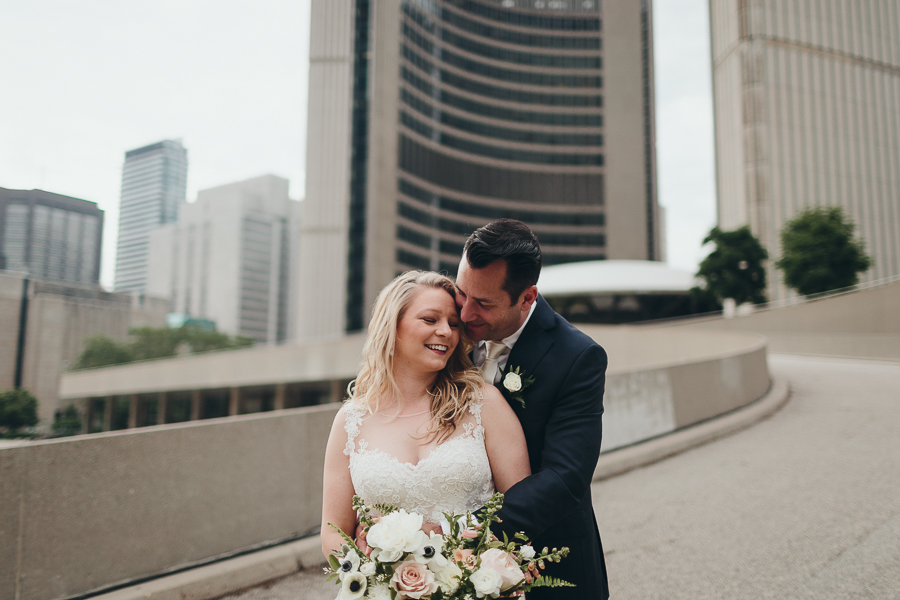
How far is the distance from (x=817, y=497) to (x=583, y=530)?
4.77 m

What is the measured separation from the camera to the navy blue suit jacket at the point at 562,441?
6.79ft

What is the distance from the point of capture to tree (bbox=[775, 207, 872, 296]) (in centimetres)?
3553

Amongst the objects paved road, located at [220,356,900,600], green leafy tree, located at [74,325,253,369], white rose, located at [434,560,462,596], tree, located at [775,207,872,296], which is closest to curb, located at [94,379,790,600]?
paved road, located at [220,356,900,600]

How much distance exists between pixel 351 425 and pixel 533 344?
89 cm

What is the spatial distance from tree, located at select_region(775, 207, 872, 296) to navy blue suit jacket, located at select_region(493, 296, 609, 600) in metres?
40.2

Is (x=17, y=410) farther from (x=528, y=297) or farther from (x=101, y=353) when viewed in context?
(x=101, y=353)

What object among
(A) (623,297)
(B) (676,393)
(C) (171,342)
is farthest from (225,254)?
(B) (676,393)

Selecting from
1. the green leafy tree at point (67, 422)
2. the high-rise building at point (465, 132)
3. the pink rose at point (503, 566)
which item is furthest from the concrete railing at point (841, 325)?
the high-rise building at point (465, 132)

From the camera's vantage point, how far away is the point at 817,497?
5680 mm

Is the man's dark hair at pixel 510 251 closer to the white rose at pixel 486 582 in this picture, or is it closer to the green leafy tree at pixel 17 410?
the white rose at pixel 486 582

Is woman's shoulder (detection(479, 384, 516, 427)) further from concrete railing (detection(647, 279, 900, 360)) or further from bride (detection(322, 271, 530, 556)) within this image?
concrete railing (detection(647, 279, 900, 360))

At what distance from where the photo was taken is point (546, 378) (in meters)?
2.34

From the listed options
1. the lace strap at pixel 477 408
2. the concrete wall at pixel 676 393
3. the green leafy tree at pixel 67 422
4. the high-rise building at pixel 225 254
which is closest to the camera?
the lace strap at pixel 477 408

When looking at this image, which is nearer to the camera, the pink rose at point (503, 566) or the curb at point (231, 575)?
the pink rose at point (503, 566)
